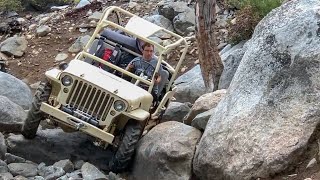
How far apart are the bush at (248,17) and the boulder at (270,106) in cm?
604

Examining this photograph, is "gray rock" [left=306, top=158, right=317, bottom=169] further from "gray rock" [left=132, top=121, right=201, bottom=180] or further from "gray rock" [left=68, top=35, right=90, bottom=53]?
"gray rock" [left=68, top=35, right=90, bottom=53]

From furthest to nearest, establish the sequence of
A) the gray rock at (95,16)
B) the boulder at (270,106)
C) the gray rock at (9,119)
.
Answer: the gray rock at (95,16) → the gray rock at (9,119) → the boulder at (270,106)

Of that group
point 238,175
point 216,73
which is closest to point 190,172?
point 238,175

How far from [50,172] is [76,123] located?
2.44 ft

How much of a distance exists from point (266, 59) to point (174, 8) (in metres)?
11.7

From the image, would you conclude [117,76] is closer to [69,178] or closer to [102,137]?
[102,137]

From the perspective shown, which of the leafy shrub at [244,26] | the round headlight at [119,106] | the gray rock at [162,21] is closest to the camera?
the round headlight at [119,106]

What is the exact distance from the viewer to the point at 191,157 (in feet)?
26.7

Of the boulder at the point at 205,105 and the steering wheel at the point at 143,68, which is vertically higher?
the steering wheel at the point at 143,68

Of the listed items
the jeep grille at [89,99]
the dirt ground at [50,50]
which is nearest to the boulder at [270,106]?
the jeep grille at [89,99]

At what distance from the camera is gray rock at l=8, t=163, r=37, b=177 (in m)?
8.66

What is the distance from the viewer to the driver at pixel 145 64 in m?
9.81

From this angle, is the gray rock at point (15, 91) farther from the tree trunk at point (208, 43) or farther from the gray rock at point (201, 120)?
the gray rock at point (201, 120)

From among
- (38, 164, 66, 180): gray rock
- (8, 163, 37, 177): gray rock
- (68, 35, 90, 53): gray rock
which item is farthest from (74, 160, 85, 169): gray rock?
(68, 35, 90, 53): gray rock
